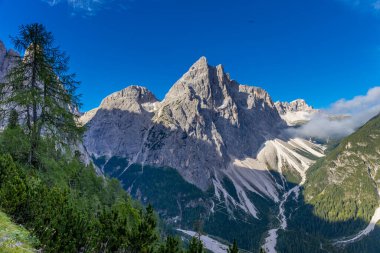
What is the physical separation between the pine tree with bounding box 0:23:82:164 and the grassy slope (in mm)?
14821

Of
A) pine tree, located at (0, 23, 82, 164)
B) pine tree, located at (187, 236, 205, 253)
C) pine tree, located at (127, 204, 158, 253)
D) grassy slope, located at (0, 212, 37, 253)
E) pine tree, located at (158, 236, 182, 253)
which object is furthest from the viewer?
pine tree, located at (0, 23, 82, 164)

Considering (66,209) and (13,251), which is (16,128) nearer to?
(66,209)

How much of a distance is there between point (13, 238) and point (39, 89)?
63.7 ft

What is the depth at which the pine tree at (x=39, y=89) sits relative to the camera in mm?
32438

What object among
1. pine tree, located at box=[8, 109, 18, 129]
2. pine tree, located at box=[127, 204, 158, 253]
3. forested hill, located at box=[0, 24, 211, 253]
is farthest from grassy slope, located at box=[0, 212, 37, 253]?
pine tree, located at box=[8, 109, 18, 129]

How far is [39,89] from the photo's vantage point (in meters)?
33.1

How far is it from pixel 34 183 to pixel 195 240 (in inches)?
499

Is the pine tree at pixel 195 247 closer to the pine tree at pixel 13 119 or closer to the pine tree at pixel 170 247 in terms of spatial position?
the pine tree at pixel 170 247

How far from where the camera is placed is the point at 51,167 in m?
34.8

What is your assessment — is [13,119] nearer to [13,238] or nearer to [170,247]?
[13,238]

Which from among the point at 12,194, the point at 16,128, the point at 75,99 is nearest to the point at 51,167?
the point at 16,128

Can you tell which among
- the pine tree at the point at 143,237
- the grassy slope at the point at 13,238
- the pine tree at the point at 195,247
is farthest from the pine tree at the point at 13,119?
the pine tree at the point at 195,247

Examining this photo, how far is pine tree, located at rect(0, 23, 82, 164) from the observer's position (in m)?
32.4

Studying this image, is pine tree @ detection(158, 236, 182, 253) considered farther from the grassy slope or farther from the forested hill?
the grassy slope
